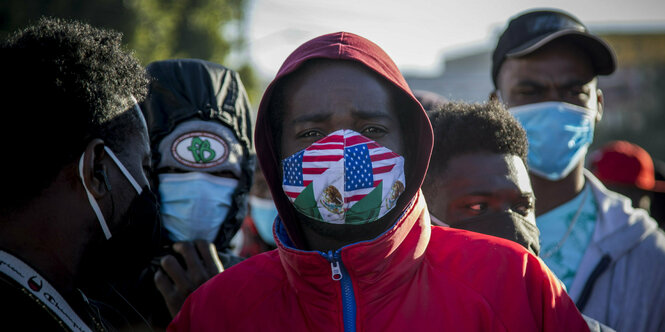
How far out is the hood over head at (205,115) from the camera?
Answer: 3072mm

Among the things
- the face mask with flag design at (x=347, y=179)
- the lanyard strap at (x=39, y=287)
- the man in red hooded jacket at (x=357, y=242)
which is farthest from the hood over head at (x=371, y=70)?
the lanyard strap at (x=39, y=287)

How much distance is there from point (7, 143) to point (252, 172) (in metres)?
1.50

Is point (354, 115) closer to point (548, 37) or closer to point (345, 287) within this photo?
point (345, 287)

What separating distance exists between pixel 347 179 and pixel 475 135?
970mm

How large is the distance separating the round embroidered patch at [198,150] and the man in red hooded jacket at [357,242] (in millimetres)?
522

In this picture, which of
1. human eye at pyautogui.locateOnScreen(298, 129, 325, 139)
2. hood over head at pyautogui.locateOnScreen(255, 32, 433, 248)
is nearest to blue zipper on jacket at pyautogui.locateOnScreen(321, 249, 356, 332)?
hood over head at pyautogui.locateOnScreen(255, 32, 433, 248)

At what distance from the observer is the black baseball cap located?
3639 millimetres

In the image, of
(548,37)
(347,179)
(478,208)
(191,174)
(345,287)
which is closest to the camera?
(345,287)

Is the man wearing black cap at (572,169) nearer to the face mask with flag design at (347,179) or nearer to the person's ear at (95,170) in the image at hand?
the face mask with flag design at (347,179)

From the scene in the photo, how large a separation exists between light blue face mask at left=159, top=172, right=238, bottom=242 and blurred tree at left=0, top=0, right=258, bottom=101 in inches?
27.5

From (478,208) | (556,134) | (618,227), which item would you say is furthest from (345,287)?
(556,134)

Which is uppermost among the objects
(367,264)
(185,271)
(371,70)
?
(371,70)

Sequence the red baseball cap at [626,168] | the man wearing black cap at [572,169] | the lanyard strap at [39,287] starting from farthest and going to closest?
the red baseball cap at [626,168] → the man wearing black cap at [572,169] → the lanyard strap at [39,287]

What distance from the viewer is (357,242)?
90.8 inches
